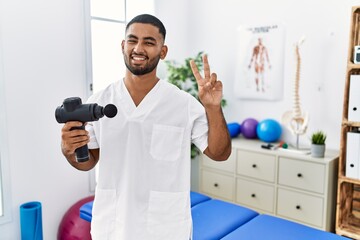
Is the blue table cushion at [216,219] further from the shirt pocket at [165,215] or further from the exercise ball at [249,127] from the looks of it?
the exercise ball at [249,127]

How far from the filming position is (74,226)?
221cm

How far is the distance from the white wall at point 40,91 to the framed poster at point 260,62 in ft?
4.54

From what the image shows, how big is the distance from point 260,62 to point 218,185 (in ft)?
3.71

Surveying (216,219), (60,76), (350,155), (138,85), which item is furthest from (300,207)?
(60,76)

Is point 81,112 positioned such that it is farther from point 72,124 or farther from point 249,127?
point 249,127

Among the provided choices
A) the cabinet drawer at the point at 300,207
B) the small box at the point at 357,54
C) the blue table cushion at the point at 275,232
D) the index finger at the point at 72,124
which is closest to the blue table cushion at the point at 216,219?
the blue table cushion at the point at 275,232

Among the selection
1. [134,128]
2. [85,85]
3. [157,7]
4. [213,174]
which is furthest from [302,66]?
[134,128]

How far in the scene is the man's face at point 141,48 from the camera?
1.13 metres

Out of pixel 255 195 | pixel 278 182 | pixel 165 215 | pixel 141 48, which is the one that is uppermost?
pixel 141 48

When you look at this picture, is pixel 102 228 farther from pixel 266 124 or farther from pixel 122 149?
pixel 266 124

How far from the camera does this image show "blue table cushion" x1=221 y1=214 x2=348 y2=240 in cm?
164

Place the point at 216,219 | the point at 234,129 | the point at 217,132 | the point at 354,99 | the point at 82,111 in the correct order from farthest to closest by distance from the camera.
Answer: the point at 234,129
the point at 354,99
the point at 216,219
the point at 217,132
the point at 82,111

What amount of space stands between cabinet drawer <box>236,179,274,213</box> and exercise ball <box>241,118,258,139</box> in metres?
0.44

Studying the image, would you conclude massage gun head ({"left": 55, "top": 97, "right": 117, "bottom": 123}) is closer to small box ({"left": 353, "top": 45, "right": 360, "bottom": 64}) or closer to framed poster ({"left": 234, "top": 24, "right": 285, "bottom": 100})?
small box ({"left": 353, "top": 45, "right": 360, "bottom": 64})
